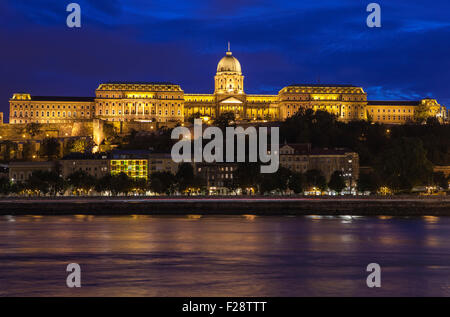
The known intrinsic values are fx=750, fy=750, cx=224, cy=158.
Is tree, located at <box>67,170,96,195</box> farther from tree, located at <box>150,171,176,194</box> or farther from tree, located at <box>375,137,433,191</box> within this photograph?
tree, located at <box>375,137,433,191</box>

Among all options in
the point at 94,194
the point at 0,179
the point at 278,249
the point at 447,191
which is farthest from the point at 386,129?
the point at 278,249

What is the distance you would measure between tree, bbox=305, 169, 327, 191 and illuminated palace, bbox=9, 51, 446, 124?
156 feet

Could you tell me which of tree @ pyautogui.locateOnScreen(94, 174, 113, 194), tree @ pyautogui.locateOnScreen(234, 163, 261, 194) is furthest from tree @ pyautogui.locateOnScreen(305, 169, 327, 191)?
tree @ pyautogui.locateOnScreen(94, 174, 113, 194)

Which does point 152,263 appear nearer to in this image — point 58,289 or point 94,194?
point 58,289

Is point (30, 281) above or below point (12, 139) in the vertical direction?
below

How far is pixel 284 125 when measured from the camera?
105 meters

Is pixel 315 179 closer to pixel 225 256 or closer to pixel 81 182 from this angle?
pixel 81 182

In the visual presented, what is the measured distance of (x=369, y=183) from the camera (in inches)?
2776

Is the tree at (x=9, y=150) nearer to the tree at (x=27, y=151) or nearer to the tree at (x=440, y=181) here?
the tree at (x=27, y=151)

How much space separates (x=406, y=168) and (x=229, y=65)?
72877 millimetres

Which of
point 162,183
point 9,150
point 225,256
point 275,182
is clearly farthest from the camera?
point 9,150

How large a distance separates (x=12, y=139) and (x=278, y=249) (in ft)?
284

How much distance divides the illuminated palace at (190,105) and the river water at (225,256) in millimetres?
74451

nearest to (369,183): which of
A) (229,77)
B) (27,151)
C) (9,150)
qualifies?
(27,151)
